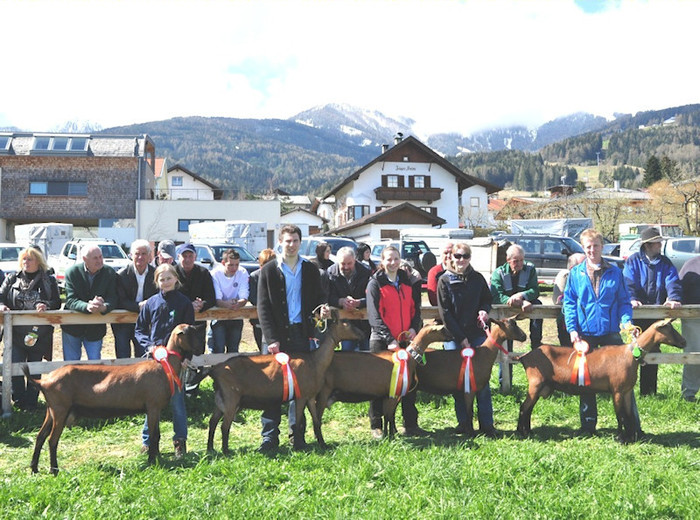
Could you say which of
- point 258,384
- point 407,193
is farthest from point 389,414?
point 407,193

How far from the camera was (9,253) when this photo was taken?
60.5 ft

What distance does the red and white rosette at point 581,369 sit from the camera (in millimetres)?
5734

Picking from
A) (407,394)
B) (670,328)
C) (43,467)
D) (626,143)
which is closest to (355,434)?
(407,394)

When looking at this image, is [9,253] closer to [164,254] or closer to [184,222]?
[164,254]

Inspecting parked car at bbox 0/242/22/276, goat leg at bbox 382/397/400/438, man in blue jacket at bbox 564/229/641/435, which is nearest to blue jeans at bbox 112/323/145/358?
goat leg at bbox 382/397/400/438

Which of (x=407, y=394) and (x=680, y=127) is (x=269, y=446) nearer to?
(x=407, y=394)

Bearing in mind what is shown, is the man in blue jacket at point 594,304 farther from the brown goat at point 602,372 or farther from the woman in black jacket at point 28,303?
the woman in black jacket at point 28,303

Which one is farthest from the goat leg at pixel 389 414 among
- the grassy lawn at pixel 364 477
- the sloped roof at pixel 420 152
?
the sloped roof at pixel 420 152

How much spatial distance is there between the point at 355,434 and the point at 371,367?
2.79 ft

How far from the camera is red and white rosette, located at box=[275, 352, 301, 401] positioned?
5.35 metres

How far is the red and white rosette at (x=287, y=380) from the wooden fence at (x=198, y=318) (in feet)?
5.18

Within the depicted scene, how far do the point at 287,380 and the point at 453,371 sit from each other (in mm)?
1682

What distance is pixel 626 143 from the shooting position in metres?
171

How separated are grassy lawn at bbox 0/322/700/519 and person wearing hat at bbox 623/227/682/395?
1169mm
